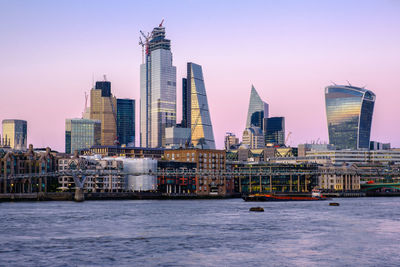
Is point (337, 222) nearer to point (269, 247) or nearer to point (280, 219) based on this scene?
point (280, 219)

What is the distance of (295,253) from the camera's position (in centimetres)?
6288

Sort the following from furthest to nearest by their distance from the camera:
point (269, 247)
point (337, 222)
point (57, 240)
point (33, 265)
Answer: point (337, 222) → point (57, 240) → point (269, 247) → point (33, 265)

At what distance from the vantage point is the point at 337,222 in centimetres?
10075

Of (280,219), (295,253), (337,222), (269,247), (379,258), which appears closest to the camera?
(379,258)

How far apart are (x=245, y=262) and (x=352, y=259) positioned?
32.8 ft

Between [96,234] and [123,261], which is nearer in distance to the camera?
[123,261]

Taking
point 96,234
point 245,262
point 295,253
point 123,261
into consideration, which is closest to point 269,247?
point 295,253

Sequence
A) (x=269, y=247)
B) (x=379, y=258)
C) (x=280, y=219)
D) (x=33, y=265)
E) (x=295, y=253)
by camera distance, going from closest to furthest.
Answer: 1. (x=33, y=265)
2. (x=379, y=258)
3. (x=295, y=253)
4. (x=269, y=247)
5. (x=280, y=219)

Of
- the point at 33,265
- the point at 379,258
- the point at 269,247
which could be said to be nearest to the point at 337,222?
the point at 269,247

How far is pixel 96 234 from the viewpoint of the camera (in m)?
79.8

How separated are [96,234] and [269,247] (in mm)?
23508

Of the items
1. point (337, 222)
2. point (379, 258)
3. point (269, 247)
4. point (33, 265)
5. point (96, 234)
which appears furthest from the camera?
point (337, 222)

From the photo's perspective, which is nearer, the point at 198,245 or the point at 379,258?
the point at 379,258

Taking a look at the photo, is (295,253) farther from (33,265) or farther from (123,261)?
(33,265)
